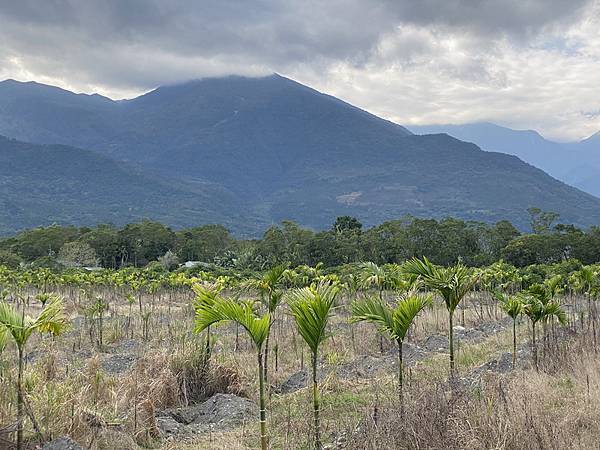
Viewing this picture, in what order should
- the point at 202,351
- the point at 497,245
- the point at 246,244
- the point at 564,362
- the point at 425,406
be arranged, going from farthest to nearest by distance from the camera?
the point at 246,244, the point at 497,245, the point at 202,351, the point at 564,362, the point at 425,406

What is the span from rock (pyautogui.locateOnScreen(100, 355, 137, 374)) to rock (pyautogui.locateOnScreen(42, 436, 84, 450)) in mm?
5040

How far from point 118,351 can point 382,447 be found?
9.34 metres

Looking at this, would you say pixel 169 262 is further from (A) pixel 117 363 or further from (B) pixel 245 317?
(B) pixel 245 317

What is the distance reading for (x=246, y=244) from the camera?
5319 centimetres

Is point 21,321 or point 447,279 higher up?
point 447,279

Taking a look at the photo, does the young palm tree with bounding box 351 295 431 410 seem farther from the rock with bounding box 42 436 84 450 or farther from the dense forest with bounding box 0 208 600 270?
the dense forest with bounding box 0 208 600 270

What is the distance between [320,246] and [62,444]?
3829cm

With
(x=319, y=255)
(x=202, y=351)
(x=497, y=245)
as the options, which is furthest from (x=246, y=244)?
(x=202, y=351)

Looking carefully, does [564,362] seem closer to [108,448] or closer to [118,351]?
[108,448]

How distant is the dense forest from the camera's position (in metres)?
36.8

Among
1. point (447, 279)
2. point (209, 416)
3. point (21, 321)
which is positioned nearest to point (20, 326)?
point (21, 321)

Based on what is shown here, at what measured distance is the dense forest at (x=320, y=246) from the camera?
1449 inches

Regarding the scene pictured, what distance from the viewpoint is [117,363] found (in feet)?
35.6

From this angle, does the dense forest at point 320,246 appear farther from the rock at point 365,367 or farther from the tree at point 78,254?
the rock at point 365,367
